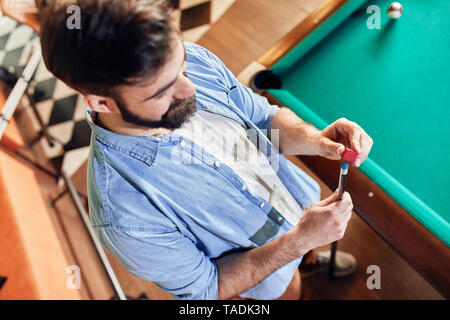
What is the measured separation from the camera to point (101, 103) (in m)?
0.72

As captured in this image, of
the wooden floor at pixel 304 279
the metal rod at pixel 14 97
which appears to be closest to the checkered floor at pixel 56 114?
the wooden floor at pixel 304 279

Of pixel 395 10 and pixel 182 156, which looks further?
pixel 395 10

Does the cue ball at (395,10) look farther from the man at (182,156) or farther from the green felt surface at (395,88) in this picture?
the man at (182,156)

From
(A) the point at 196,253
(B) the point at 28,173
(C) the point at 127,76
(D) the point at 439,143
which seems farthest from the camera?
(B) the point at 28,173

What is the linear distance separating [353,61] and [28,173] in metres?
2.02

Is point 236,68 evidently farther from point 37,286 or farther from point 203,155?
point 37,286

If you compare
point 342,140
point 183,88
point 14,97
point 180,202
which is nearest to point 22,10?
point 14,97

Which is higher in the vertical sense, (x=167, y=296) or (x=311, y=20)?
(x=311, y=20)

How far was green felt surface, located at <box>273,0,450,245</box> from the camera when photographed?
116cm

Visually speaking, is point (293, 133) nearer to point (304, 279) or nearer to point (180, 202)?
point (180, 202)

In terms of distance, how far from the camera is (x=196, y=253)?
0.90m

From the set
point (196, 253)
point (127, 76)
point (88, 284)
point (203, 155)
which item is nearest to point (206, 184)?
point (203, 155)

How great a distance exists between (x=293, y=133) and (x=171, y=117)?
501 mm

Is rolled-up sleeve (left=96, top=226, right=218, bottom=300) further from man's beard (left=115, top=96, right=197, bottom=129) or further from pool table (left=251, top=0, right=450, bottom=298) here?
pool table (left=251, top=0, right=450, bottom=298)
